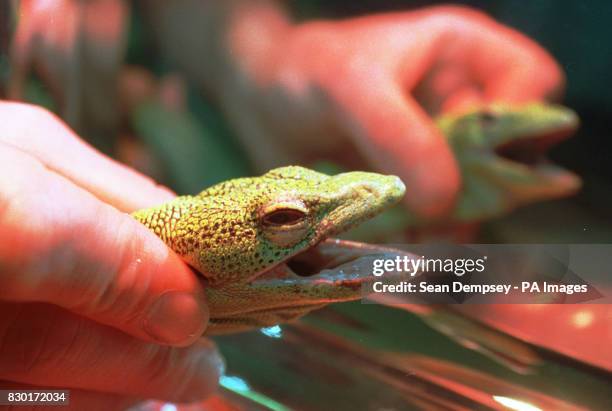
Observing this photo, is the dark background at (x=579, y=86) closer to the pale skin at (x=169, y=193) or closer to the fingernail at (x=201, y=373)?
the pale skin at (x=169, y=193)

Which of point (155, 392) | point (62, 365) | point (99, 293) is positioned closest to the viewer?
point (99, 293)

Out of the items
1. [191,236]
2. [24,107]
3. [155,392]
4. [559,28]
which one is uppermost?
[559,28]

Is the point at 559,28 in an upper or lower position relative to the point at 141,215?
upper

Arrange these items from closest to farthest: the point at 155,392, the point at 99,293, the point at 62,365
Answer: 1. the point at 99,293
2. the point at 62,365
3. the point at 155,392

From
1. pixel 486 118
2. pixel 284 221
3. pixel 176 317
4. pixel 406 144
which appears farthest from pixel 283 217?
pixel 486 118

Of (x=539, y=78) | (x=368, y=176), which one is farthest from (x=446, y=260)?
(x=539, y=78)

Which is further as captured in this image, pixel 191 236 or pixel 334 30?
pixel 334 30

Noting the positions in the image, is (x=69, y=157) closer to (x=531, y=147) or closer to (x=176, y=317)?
(x=176, y=317)

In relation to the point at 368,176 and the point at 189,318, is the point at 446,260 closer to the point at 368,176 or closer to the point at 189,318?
the point at 368,176
